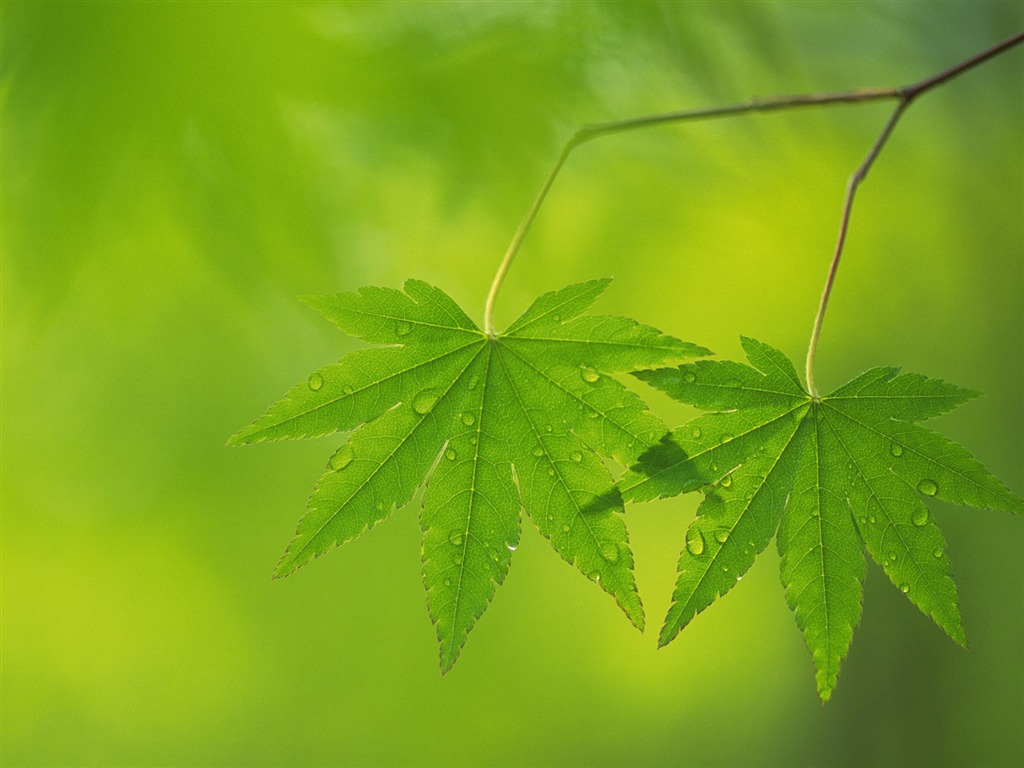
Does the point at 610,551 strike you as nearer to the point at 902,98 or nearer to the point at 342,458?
the point at 342,458

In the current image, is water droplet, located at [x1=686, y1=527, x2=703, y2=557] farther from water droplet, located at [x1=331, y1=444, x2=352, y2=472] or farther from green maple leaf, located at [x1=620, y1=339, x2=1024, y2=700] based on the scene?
water droplet, located at [x1=331, y1=444, x2=352, y2=472]

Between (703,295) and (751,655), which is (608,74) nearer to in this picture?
(703,295)

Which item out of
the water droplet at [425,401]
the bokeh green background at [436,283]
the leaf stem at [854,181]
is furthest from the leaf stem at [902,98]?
the bokeh green background at [436,283]

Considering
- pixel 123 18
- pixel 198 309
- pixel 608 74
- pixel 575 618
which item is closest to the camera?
pixel 123 18

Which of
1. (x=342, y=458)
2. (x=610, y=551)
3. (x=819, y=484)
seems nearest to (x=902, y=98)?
(x=819, y=484)

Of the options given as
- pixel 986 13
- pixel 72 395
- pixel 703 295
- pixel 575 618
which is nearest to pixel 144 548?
pixel 72 395

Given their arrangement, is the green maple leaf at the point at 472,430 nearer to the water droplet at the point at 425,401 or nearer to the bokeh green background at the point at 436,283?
the water droplet at the point at 425,401
